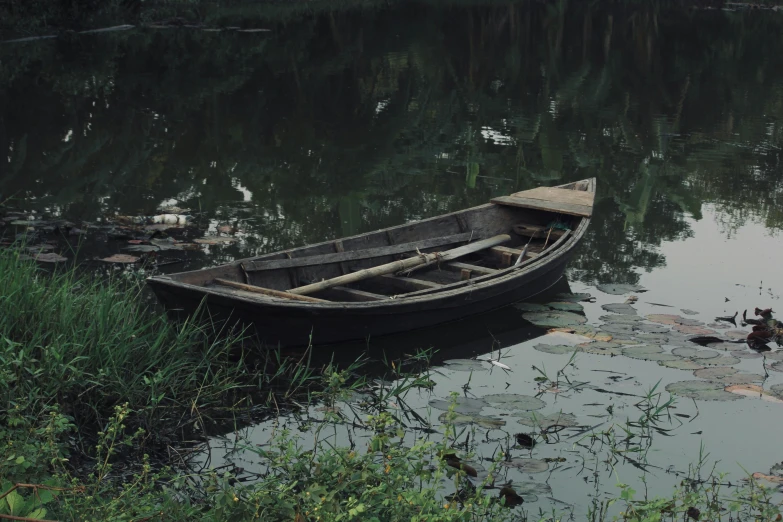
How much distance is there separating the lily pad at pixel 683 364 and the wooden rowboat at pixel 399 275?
1361 mm

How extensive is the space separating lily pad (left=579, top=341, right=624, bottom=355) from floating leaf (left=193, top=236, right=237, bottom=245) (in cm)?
365

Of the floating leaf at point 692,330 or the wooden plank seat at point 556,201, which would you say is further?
the wooden plank seat at point 556,201

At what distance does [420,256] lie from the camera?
7625 millimetres

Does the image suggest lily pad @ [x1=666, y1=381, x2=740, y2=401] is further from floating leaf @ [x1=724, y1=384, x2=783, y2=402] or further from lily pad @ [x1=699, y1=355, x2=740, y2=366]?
lily pad @ [x1=699, y1=355, x2=740, y2=366]

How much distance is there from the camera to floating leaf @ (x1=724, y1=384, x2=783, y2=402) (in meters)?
6.03

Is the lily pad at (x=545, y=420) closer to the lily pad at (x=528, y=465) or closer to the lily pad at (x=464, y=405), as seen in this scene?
the lily pad at (x=464, y=405)

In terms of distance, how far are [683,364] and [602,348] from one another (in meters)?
0.56

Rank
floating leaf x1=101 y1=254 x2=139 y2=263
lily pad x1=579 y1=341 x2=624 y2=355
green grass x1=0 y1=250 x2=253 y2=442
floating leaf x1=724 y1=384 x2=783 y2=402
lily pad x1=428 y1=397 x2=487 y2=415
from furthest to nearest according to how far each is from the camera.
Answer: floating leaf x1=101 y1=254 x2=139 y2=263
lily pad x1=579 y1=341 x2=624 y2=355
floating leaf x1=724 y1=384 x2=783 y2=402
lily pad x1=428 y1=397 x2=487 y2=415
green grass x1=0 y1=250 x2=253 y2=442

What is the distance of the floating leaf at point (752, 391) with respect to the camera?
19.8 feet

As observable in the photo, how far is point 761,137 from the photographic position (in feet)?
52.6

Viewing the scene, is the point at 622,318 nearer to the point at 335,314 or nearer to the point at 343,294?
the point at 343,294

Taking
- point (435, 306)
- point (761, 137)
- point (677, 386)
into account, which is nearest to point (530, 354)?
point (435, 306)

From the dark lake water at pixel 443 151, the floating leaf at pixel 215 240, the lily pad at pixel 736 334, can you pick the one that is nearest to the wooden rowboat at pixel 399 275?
the dark lake water at pixel 443 151

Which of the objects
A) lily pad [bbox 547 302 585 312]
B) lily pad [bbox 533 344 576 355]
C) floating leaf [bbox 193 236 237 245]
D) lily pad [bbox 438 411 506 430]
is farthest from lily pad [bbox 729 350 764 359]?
floating leaf [bbox 193 236 237 245]
